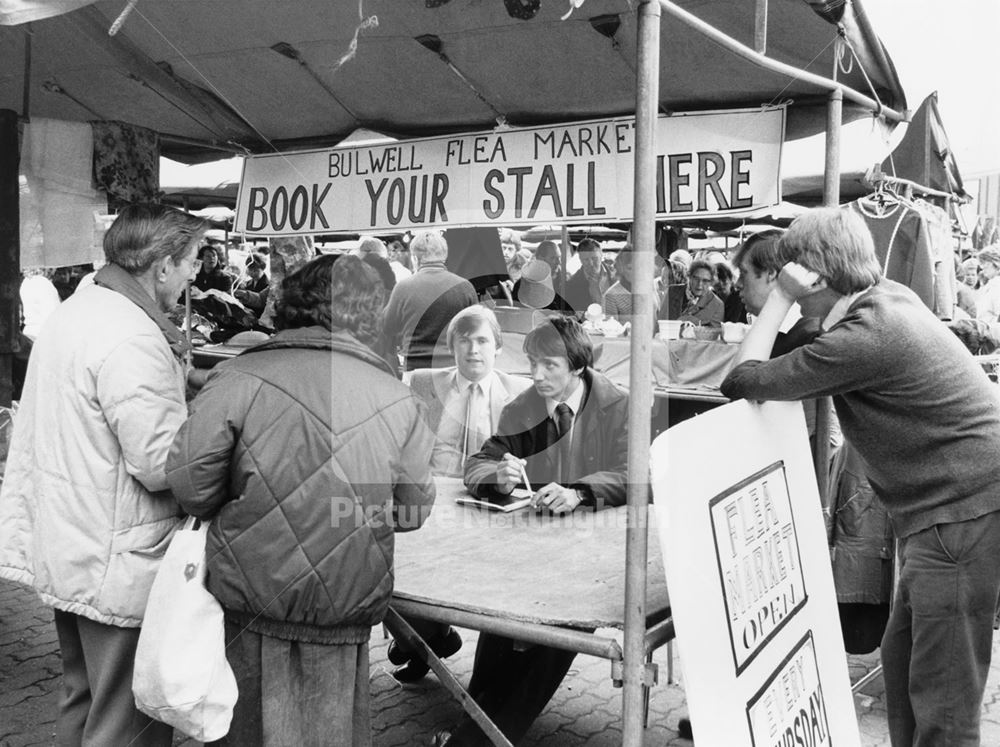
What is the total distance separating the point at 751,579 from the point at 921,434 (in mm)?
685

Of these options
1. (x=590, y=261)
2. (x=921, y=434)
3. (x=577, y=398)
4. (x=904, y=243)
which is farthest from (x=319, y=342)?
(x=590, y=261)

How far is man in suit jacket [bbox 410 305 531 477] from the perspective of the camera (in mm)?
3895

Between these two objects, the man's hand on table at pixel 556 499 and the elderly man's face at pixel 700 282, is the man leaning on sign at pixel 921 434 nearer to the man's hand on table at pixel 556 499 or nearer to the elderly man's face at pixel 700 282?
the man's hand on table at pixel 556 499

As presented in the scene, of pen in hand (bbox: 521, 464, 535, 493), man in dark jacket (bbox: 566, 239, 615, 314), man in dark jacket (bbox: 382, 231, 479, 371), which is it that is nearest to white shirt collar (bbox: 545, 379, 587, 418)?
pen in hand (bbox: 521, 464, 535, 493)

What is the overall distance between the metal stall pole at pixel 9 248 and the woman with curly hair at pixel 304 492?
2.42m

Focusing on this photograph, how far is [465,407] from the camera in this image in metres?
3.96

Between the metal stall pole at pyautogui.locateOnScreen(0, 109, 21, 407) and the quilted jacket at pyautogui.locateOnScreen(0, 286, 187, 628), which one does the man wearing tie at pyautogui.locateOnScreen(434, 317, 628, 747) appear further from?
the metal stall pole at pyautogui.locateOnScreen(0, 109, 21, 407)

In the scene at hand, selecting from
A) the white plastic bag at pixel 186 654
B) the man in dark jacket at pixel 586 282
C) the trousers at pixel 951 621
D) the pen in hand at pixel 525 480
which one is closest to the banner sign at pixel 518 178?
the pen in hand at pixel 525 480

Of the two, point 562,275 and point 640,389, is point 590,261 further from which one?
point 640,389

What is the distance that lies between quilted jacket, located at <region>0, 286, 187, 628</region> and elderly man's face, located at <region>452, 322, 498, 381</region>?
Answer: 171 centimetres

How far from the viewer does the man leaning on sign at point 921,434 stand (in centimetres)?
242

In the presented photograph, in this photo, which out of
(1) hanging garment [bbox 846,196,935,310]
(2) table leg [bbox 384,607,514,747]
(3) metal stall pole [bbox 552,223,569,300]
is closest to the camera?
(2) table leg [bbox 384,607,514,747]

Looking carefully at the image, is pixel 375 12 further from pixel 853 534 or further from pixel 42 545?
pixel 853 534

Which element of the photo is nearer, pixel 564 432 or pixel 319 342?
pixel 319 342
